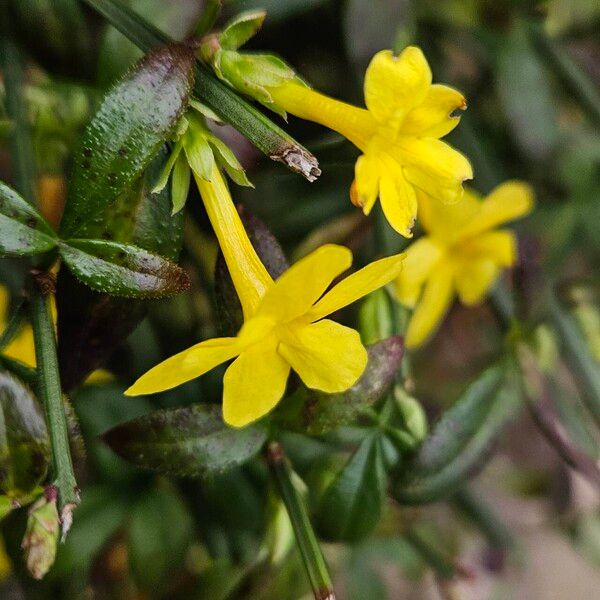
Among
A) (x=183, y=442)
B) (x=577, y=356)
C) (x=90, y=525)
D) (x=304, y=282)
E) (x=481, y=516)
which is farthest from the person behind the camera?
(x=481, y=516)

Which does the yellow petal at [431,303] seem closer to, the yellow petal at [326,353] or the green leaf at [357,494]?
the green leaf at [357,494]

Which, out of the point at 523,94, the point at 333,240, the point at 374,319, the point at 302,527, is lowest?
the point at 302,527

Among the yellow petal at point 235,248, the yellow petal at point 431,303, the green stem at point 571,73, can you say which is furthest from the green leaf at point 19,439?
the green stem at point 571,73

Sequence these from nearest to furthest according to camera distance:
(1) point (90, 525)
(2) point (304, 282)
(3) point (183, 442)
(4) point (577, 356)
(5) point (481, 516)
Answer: (2) point (304, 282) < (3) point (183, 442) < (1) point (90, 525) < (4) point (577, 356) < (5) point (481, 516)

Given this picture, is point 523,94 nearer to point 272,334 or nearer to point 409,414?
point 409,414

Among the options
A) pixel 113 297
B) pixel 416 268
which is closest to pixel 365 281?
pixel 113 297
